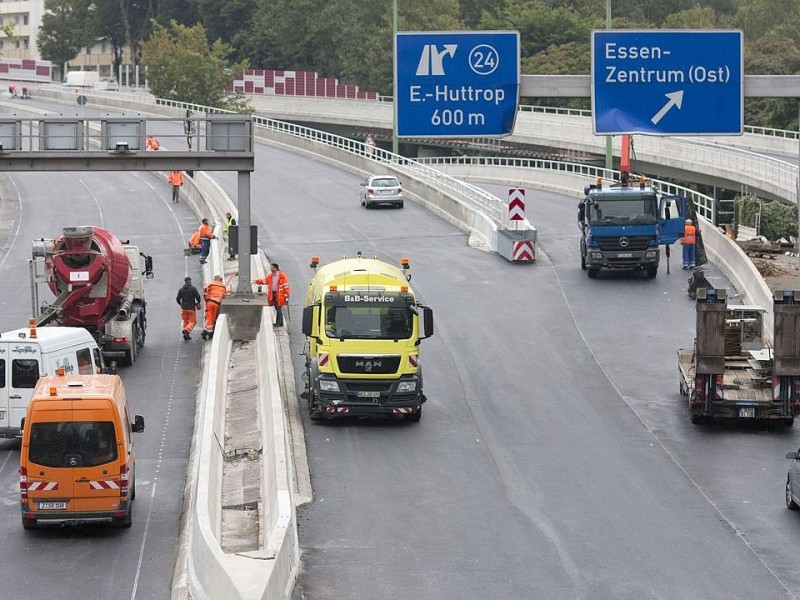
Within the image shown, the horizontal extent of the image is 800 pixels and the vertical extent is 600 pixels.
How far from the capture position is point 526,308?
123 feet

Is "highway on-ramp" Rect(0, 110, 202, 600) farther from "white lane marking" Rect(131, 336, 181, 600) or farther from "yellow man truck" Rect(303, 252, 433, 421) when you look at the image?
"yellow man truck" Rect(303, 252, 433, 421)

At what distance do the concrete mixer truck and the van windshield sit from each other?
11.3 m

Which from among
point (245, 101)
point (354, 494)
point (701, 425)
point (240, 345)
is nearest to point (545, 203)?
point (240, 345)

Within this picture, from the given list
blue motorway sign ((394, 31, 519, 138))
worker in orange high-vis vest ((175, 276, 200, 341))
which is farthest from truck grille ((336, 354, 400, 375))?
worker in orange high-vis vest ((175, 276, 200, 341))

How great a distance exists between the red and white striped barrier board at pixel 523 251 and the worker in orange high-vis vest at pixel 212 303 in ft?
39.7

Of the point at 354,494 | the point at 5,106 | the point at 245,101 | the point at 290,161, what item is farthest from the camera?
the point at 245,101

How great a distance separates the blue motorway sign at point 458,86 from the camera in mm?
26578

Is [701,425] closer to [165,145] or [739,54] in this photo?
[739,54]

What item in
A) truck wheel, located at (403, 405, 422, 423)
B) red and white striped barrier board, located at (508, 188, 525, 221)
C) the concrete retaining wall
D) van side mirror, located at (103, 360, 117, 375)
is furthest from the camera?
red and white striped barrier board, located at (508, 188, 525, 221)

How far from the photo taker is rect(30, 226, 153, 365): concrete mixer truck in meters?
32.5

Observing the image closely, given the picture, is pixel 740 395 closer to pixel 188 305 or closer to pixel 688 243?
pixel 188 305

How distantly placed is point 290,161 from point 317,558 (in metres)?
58.7

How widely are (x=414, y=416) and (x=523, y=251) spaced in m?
17.8

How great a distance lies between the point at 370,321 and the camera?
26.9 m
